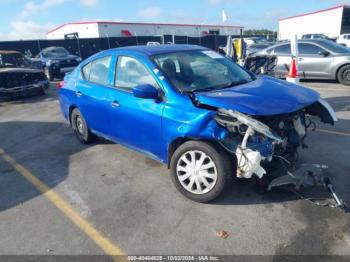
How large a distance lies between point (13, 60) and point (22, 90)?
2.45m

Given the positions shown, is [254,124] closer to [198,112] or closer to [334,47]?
[198,112]

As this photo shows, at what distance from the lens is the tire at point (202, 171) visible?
12.5ft

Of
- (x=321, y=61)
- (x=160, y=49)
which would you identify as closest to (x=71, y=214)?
(x=160, y=49)

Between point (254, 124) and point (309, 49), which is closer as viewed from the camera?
point (254, 124)

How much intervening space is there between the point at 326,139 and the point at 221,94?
2.89m

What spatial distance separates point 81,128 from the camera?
6.30m

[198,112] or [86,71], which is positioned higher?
[86,71]

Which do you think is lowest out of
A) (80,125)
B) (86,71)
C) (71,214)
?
(71,214)

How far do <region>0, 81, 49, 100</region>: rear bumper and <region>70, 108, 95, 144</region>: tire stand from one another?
5.73 metres

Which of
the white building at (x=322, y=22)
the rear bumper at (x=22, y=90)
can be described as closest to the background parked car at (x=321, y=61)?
the rear bumper at (x=22, y=90)

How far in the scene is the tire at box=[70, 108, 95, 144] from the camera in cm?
610

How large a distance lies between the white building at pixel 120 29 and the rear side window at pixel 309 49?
33478 mm

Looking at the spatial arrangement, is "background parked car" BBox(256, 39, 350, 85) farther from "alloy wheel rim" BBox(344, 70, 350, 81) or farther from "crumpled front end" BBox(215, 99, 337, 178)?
"crumpled front end" BBox(215, 99, 337, 178)

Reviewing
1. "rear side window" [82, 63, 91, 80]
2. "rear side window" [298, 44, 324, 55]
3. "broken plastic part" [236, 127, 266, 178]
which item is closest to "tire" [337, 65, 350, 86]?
"rear side window" [298, 44, 324, 55]
